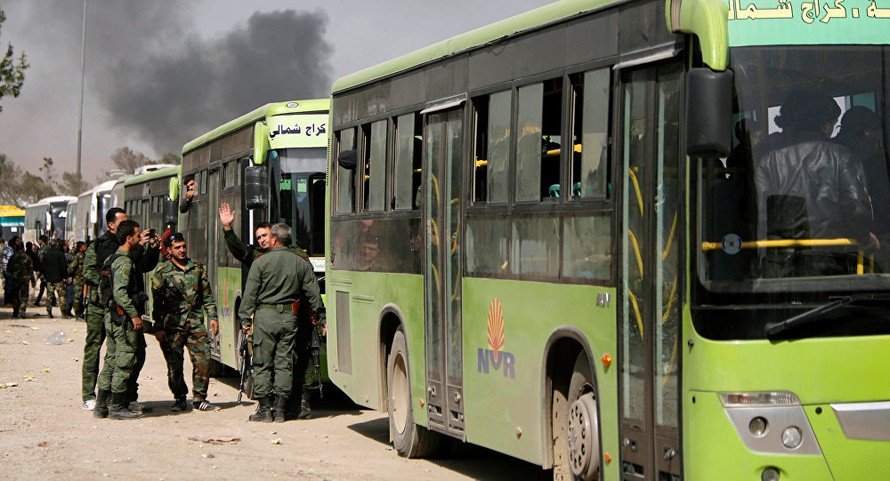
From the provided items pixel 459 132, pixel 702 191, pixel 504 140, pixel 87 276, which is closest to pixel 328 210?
pixel 87 276

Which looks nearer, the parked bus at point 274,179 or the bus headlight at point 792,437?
the bus headlight at point 792,437

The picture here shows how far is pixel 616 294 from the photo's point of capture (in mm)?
8453

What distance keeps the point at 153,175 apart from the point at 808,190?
28215mm

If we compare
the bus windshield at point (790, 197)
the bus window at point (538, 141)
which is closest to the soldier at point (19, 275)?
the bus window at point (538, 141)

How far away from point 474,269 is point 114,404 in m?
6.14

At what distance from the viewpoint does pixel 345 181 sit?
1439 cm

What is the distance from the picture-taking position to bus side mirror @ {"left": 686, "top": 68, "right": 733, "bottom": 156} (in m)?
6.95

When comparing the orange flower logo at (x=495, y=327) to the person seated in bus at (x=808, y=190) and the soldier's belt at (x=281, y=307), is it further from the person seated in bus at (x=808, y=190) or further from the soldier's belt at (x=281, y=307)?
the soldier's belt at (x=281, y=307)

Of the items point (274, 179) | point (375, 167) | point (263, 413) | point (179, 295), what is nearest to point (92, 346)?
point (179, 295)

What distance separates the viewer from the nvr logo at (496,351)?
10266 millimetres

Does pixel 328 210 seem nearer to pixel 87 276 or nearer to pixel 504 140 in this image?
pixel 87 276

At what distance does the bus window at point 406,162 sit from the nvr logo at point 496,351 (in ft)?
6.53

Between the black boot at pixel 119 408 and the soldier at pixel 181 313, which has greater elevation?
the soldier at pixel 181 313

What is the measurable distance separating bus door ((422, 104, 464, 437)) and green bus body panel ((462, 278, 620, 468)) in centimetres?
25
